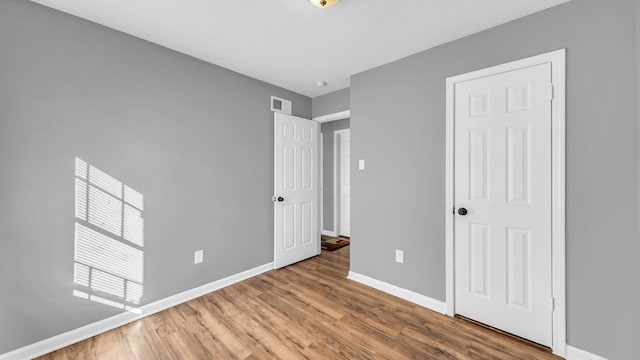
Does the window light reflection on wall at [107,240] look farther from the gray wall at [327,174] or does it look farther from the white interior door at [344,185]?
the white interior door at [344,185]

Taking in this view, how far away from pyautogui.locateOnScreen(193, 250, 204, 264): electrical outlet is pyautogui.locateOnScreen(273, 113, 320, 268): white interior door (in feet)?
3.07

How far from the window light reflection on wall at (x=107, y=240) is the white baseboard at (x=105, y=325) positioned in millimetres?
94

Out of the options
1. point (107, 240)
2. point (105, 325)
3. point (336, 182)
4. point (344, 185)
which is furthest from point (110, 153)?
point (344, 185)

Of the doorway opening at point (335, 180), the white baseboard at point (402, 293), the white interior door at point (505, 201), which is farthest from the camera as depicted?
the doorway opening at point (335, 180)

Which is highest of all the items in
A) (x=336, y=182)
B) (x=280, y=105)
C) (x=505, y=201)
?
(x=280, y=105)

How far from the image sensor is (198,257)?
8.36 feet

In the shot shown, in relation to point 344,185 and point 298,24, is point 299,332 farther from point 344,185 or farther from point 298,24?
point 344,185

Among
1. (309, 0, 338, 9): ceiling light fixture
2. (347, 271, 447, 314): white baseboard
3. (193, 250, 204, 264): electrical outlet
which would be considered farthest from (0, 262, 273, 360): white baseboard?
(309, 0, 338, 9): ceiling light fixture

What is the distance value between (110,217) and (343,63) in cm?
264

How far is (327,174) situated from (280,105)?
2016mm

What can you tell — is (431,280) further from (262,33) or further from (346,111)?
(262,33)

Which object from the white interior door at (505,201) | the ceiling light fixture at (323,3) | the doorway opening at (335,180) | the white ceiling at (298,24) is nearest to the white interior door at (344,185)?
the doorway opening at (335,180)

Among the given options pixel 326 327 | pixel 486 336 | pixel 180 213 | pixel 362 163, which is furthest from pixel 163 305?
pixel 486 336
